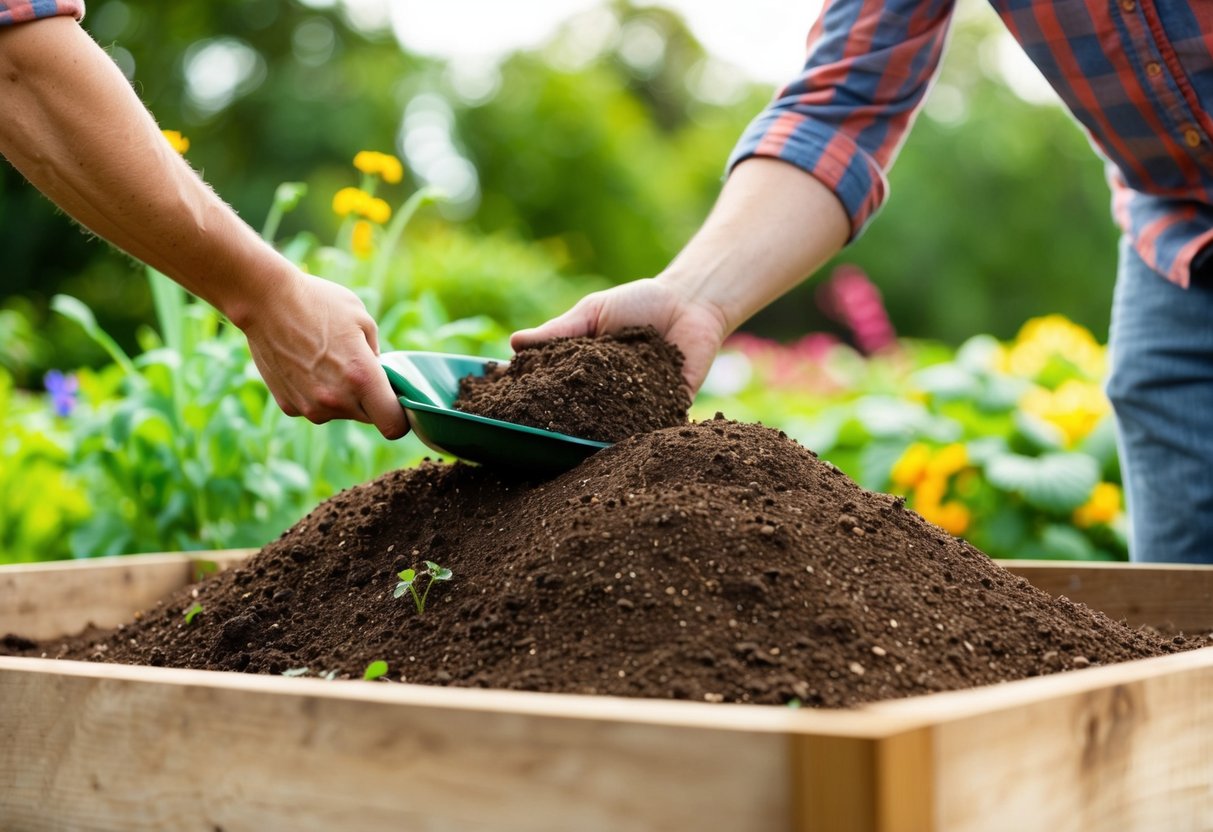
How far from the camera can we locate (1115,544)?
3.18 metres

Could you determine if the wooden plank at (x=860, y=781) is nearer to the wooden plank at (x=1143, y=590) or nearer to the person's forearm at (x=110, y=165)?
the person's forearm at (x=110, y=165)

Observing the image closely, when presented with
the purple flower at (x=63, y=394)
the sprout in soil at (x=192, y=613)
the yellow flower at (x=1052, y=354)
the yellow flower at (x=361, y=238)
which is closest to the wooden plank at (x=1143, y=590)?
the sprout in soil at (x=192, y=613)

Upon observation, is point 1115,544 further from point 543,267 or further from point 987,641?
point 543,267

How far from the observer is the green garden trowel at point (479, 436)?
1520 mm

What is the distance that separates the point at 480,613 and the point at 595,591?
5.9 inches

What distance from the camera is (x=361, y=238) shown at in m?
3.08

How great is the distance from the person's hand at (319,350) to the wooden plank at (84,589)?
766 millimetres

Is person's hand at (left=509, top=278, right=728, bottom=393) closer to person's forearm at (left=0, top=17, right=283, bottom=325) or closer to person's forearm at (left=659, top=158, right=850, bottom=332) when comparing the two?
person's forearm at (left=659, top=158, right=850, bottom=332)

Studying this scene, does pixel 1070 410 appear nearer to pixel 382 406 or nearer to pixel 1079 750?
pixel 382 406

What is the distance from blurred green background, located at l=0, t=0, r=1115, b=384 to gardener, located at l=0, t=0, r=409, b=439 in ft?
13.0

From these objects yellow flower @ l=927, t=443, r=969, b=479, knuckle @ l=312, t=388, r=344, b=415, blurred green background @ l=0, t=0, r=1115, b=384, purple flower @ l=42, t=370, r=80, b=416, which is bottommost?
knuckle @ l=312, t=388, r=344, b=415

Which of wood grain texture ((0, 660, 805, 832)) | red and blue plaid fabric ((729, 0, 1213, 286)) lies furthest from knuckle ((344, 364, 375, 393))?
red and blue plaid fabric ((729, 0, 1213, 286))

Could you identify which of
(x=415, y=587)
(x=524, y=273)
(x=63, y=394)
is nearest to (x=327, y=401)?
(x=415, y=587)

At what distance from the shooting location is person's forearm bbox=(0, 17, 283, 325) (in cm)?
127
